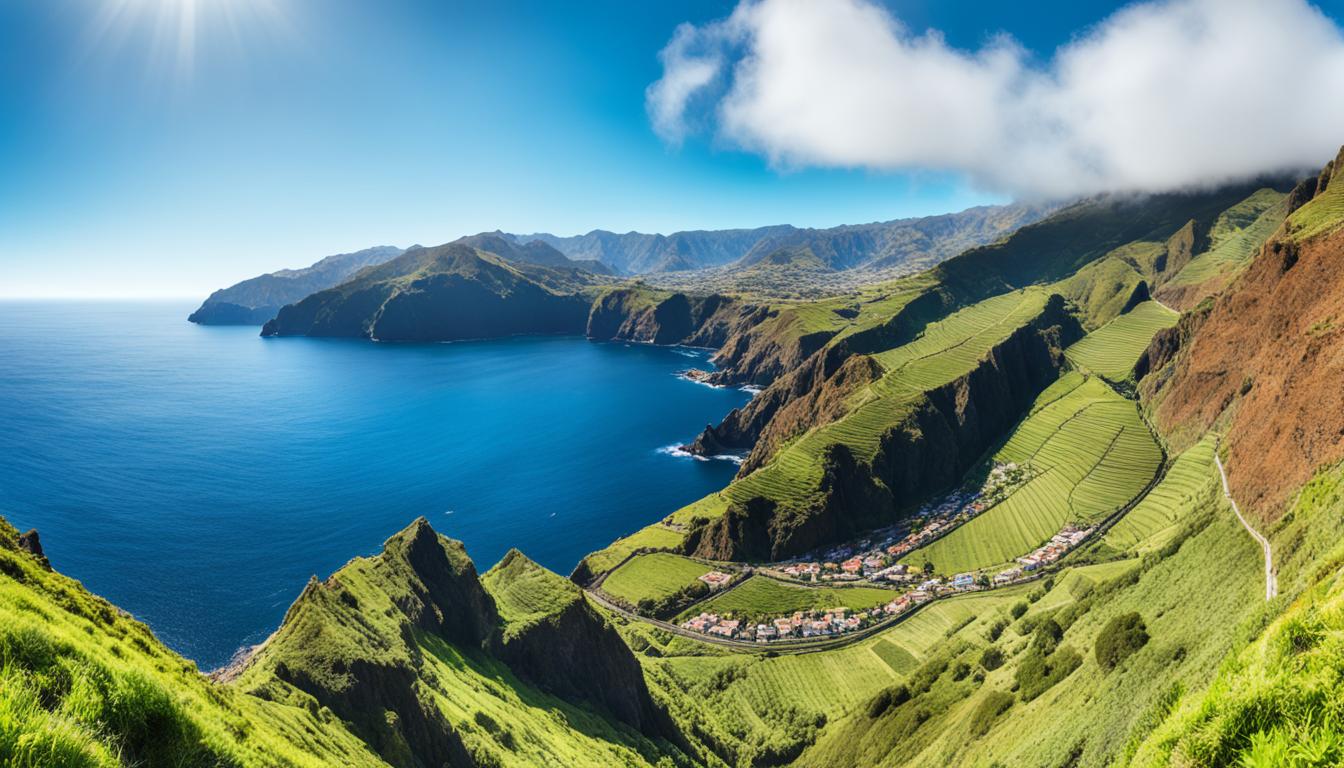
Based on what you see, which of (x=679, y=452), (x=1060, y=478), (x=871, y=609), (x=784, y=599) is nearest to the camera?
(x=871, y=609)

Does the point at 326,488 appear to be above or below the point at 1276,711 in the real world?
below

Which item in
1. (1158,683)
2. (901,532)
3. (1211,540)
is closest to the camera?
Result: (1158,683)

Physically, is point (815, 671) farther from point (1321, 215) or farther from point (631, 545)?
point (1321, 215)

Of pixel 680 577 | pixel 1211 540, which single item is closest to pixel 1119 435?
pixel 1211 540

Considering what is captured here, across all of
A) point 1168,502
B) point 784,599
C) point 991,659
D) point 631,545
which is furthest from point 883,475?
point 991,659

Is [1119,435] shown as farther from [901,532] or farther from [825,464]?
[825,464]
